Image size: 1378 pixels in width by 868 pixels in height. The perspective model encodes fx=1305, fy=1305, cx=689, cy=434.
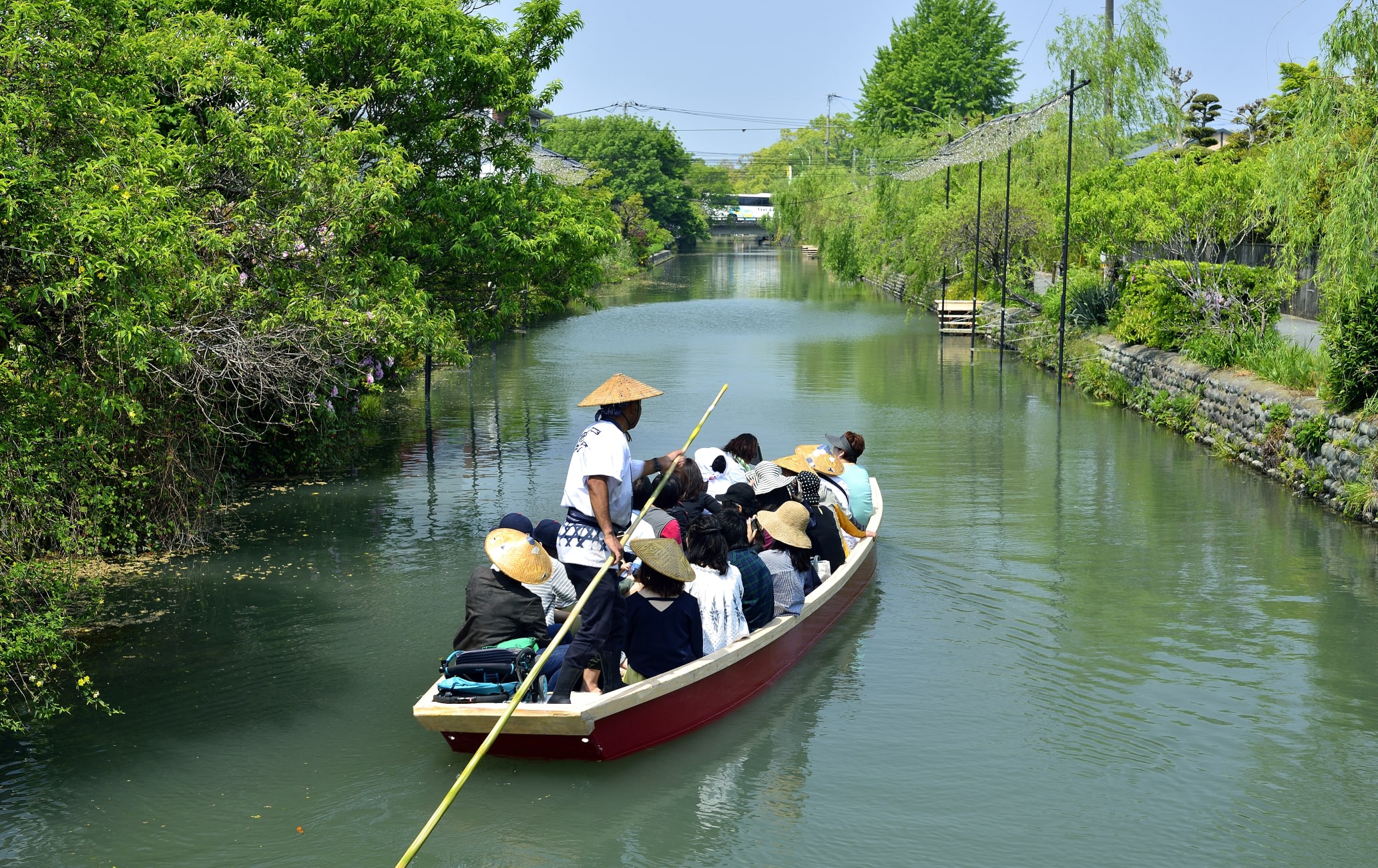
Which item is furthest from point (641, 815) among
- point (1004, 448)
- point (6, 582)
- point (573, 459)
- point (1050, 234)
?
point (1050, 234)

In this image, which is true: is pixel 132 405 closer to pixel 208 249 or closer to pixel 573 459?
pixel 573 459

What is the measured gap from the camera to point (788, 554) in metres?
8.70

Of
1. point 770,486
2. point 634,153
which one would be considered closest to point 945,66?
point 634,153

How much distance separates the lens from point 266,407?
1416 centimetres

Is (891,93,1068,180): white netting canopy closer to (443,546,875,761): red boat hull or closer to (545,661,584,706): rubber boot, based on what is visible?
(443,546,875,761): red boat hull

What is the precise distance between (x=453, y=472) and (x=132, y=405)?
8085mm

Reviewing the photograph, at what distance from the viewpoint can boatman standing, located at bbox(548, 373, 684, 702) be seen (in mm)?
6910

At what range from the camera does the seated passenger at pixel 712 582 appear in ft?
25.0

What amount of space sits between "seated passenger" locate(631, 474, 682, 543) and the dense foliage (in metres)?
3.15

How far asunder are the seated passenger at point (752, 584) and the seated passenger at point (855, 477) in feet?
8.37

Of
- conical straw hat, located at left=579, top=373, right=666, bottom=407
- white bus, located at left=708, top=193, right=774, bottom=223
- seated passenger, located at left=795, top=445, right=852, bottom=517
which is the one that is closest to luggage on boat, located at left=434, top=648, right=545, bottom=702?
conical straw hat, located at left=579, top=373, right=666, bottom=407

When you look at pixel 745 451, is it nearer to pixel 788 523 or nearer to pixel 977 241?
pixel 788 523

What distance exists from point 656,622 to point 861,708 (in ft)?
5.74

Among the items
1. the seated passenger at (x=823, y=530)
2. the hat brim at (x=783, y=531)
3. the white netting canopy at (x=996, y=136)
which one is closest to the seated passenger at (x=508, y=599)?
the hat brim at (x=783, y=531)
